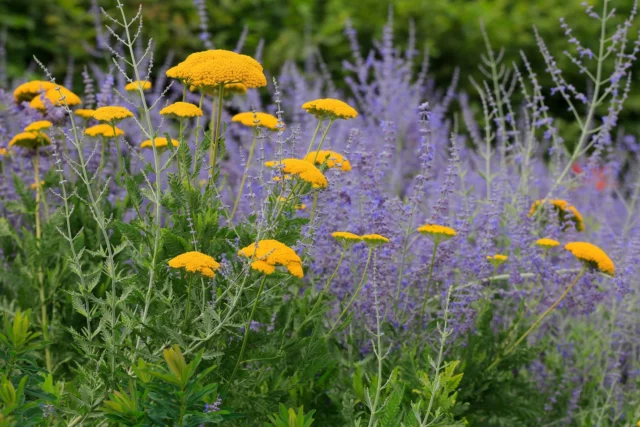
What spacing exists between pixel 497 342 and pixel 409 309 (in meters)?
0.37

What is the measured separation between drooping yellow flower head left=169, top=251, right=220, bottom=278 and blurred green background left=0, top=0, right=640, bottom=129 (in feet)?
15.9

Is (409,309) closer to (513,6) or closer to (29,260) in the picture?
(29,260)

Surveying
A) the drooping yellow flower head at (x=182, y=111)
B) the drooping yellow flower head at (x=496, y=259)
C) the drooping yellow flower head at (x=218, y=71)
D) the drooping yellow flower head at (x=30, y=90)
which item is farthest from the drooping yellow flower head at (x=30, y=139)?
the drooping yellow flower head at (x=496, y=259)

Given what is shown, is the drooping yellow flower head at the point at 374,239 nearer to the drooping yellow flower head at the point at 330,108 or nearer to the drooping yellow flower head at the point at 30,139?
the drooping yellow flower head at the point at 330,108

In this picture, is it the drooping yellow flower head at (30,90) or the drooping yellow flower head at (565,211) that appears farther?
the drooping yellow flower head at (565,211)

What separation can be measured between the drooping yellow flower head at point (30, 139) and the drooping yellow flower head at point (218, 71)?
44.5 inches

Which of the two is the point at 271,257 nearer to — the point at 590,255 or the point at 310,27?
the point at 590,255

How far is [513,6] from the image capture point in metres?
8.98

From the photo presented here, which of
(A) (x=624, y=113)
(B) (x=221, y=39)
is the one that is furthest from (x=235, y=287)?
(A) (x=624, y=113)

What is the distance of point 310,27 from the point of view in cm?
754

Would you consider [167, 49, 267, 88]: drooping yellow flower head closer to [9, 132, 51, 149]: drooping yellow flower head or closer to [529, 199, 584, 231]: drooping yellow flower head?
[9, 132, 51, 149]: drooping yellow flower head

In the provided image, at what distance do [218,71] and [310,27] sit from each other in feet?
17.8

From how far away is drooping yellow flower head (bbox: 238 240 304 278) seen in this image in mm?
2037

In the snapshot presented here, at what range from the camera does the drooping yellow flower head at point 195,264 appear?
202cm
